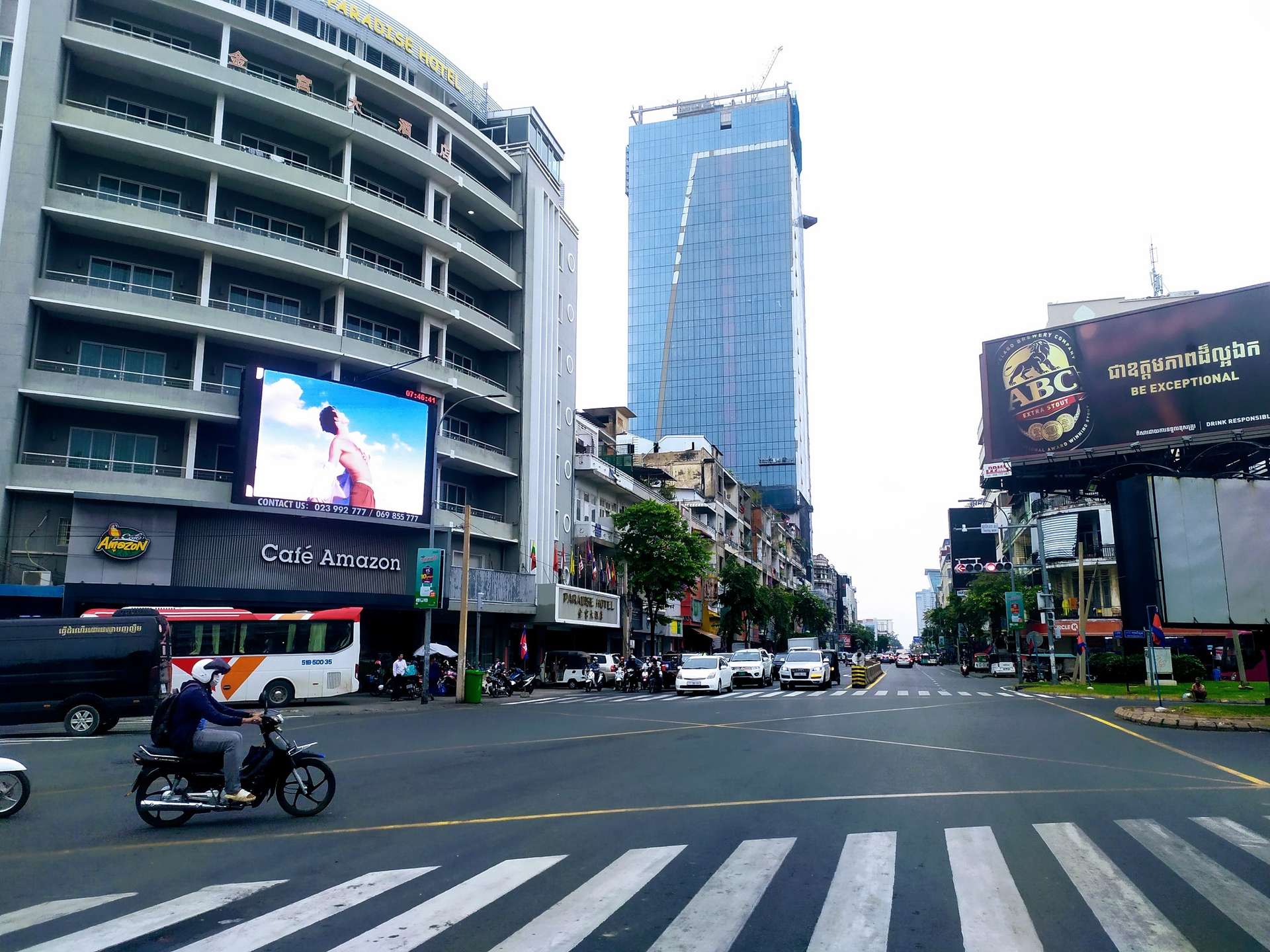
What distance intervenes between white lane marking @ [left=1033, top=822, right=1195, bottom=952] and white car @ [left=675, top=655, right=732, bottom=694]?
93.4 feet

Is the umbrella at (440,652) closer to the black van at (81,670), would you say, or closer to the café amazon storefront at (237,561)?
the café amazon storefront at (237,561)

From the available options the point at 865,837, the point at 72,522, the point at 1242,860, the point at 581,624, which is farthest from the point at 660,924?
the point at 581,624

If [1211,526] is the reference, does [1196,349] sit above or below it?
above

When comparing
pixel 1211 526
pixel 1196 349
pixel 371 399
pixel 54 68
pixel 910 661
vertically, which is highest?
pixel 54 68

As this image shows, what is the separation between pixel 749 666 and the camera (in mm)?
43281

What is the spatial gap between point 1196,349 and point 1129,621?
12155 millimetres

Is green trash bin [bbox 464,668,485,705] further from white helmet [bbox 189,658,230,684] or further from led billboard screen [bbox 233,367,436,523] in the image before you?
white helmet [bbox 189,658,230,684]

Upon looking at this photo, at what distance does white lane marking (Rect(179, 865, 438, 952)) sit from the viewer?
5355 mm

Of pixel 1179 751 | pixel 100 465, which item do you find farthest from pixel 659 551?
pixel 1179 751

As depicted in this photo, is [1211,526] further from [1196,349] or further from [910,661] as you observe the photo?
[910,661]

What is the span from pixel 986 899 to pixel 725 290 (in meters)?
154

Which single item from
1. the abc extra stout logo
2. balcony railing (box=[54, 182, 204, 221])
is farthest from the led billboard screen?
the abc extra stout logo

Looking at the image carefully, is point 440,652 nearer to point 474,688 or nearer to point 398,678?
point 398,678

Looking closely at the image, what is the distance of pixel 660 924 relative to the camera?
5.67 m
